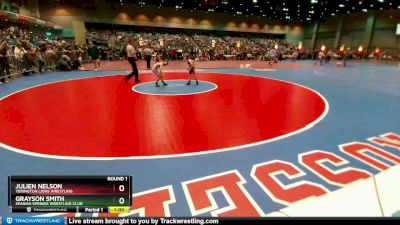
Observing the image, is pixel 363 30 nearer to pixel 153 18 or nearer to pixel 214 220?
pixel 153 18

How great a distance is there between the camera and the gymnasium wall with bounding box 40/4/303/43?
34.6 m

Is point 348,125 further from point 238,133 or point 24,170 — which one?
point 24,170

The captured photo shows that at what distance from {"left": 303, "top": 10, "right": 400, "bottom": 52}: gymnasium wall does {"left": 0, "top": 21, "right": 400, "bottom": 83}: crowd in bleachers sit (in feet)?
7.86

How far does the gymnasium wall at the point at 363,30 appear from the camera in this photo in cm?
3575

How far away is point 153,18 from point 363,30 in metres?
33.0

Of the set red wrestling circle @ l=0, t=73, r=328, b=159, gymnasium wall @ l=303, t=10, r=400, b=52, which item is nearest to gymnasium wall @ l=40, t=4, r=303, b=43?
gymnasium wall @ l=303, t=10, r=400, b=52

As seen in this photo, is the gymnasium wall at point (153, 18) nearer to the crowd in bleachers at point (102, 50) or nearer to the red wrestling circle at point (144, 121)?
the crowd in bleachers at point (102, 50)

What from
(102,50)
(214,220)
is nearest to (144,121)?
(214,220)

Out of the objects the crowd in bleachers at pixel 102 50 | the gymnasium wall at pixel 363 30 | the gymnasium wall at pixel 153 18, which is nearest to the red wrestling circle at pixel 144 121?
the crowd in bleachers at pixel 102 50

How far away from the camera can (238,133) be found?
15.8ft

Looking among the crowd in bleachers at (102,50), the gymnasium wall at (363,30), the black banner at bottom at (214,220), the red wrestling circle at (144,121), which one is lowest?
the red wrestling circle at (144,121)

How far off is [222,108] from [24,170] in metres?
4.35

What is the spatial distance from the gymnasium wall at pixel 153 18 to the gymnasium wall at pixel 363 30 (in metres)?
12.8

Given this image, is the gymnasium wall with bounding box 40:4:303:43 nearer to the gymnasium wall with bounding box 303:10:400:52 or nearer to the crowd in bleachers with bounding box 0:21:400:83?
the crowd in bleachers with bounding box 0:21:400:83
